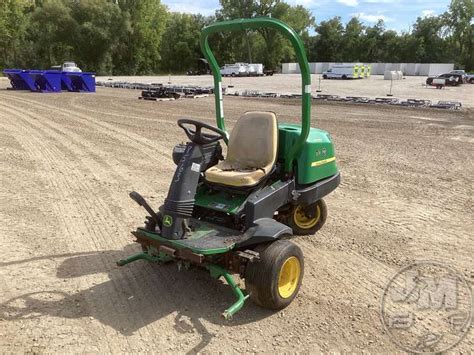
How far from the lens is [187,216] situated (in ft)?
11.5

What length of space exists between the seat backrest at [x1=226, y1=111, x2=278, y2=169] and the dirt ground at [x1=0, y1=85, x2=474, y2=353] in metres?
1.14

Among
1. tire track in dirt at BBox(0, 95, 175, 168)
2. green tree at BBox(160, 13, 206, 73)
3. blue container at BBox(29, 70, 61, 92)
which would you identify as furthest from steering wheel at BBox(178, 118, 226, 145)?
green tree at BBox(160, 13, 206, 73)

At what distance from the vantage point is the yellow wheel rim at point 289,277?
3.57 metres

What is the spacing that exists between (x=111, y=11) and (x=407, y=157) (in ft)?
159

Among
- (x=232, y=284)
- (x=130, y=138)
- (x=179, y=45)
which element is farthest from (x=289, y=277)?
(x=179, y=45)

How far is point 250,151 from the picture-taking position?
4184 millimetres

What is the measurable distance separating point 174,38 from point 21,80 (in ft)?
145

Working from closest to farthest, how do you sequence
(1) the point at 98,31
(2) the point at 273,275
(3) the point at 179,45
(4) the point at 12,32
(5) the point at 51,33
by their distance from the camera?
(2) the point at 273,275
(4) the point at 12,32
(5) the point at 51,33
(1) the point at 98,31
(3) the point at 179,45

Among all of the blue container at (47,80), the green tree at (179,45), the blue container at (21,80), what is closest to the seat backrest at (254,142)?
the blue container at (47,80)

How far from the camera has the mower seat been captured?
153 inches

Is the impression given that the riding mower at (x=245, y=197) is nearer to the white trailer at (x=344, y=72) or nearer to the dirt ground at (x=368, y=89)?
the dirt ground at (x=368, y=89)

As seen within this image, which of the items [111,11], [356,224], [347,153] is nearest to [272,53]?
[111,11]

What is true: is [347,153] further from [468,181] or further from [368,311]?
[368,311]

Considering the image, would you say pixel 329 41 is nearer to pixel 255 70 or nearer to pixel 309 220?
pixel 255 70
